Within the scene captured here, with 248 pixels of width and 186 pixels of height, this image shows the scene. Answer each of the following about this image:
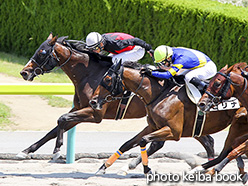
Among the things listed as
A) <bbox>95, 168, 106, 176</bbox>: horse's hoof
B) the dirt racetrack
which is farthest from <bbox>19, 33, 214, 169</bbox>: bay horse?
<bbox>95, 168, 106, 176</bbox>: horse's hoof

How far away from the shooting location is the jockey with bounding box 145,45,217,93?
7.19 metres

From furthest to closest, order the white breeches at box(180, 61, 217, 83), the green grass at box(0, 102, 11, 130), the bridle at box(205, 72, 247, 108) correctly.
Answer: the green grass at box(0, 102, 11, 130) < the white breeches at box(180, 61, 217, 83) < the bridle at box(205, 72, 247, 108)

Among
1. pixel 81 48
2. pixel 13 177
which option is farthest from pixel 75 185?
pixel 81 48

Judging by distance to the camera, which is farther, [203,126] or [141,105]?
[141,105]

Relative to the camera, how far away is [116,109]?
316 inches

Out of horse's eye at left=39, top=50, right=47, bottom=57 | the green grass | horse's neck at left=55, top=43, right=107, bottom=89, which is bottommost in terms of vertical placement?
the green grass

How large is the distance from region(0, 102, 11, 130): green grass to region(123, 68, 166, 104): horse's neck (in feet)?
13.5

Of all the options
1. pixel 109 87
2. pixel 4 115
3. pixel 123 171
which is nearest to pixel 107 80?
pixel 109 87

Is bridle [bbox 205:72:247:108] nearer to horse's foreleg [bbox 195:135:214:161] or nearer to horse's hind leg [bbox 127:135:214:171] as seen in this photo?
horse's hind leg [bbox 127:135:214:171]

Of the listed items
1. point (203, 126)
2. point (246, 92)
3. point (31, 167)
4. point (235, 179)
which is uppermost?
point (246, 92)

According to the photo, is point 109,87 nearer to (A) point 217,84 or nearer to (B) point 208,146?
(A) point 217,84

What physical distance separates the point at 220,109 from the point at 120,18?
21.3ft

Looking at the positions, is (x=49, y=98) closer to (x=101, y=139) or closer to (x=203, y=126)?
(x=101, y=139)

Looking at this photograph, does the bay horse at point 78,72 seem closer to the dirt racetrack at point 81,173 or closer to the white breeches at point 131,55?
the white breeches at point 131,55
